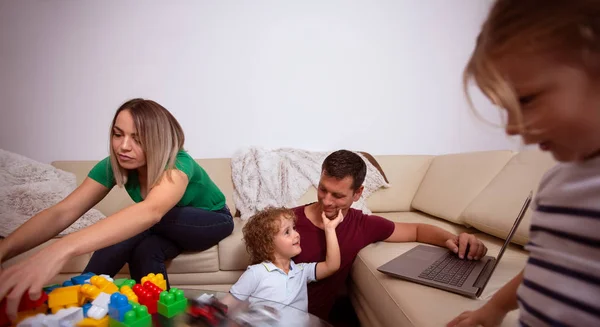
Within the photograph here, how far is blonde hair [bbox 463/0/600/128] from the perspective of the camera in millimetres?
395

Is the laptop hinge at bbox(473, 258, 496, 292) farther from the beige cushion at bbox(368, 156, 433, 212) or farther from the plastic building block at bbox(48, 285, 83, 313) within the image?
the beige cushion at bbox(368, 156, 433, 212)

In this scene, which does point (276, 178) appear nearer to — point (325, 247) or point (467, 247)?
point (325, 247)

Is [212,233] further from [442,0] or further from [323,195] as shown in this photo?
A: [442,0]

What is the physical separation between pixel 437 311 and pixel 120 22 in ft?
7.75

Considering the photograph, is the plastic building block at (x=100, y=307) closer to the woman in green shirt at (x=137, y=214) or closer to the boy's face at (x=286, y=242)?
the woman in green shirt at (x=137, y=214)

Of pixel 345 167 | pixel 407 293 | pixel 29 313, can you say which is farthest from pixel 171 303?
pixel 345 167

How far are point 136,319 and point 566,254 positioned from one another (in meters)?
0.76

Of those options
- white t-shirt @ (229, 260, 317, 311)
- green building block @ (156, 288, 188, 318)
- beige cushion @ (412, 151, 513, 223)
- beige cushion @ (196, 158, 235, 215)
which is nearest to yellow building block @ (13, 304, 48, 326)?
green building block @ (156, 288, 188, 318)

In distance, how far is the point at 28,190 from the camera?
1606 mm

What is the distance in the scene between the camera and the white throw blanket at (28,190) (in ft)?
4.98

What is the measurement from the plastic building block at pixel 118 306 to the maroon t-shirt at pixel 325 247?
2.24ft

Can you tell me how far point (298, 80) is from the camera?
7.81 feet

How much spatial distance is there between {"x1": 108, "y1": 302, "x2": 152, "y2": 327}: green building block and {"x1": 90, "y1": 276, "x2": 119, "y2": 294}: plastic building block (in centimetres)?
10

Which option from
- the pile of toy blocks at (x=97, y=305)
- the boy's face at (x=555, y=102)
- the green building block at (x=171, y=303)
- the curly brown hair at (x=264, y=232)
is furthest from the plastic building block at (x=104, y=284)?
Answer: the boy's face at (x=555, y=102)
